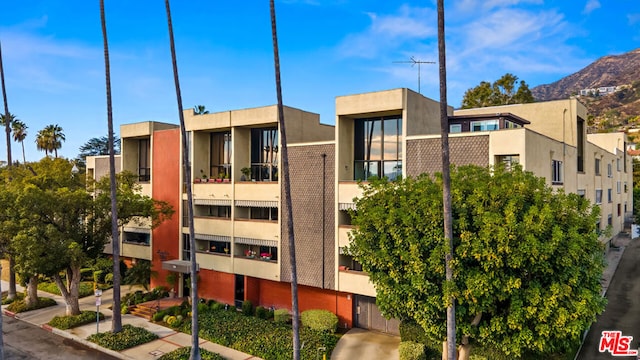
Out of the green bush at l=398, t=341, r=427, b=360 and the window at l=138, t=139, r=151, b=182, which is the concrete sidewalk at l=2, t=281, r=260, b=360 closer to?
the green bush at l=398, t=341, r=427, b=360

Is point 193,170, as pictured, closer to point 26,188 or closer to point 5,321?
point 26,188

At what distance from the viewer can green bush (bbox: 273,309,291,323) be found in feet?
81.1

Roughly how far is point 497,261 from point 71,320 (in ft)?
82.2

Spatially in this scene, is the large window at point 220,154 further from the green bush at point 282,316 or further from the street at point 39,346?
the street at point 39,346

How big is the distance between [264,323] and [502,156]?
16047 mm

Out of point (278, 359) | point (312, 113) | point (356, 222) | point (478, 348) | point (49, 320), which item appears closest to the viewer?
point (356, 222)

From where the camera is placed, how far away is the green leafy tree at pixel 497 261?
43.6ft

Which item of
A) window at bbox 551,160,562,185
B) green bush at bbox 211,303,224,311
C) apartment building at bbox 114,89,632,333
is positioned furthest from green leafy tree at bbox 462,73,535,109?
green bush at bbox 211,303,224,311

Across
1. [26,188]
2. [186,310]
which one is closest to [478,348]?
[186,310]

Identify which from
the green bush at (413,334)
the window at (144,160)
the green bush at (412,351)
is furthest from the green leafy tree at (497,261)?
the window at (144,160)

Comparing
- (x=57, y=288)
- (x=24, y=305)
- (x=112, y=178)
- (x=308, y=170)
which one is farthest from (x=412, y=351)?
(x=57, y=288)

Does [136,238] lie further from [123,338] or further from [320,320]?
[320,320]

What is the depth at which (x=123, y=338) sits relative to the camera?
23.0 metres

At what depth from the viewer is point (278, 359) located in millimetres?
20031
